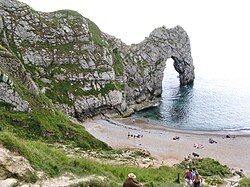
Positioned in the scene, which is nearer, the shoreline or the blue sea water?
the shoreline

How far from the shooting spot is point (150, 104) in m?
107

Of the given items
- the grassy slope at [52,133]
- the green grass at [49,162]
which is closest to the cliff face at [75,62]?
the grassy slope at [52,133]

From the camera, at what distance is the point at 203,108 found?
103 metres

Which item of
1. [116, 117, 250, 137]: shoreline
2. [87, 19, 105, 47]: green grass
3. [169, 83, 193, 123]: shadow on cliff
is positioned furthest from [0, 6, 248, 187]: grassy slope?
[87, 19, 105, 47]: green grass

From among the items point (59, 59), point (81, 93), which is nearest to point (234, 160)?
point (81, 93)

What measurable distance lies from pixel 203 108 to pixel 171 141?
40.1 meters

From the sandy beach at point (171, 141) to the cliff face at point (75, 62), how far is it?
924 cm

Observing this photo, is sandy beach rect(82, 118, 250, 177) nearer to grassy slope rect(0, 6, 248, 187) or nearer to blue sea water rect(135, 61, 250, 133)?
blue sea water rect(135, 61, 250, 133)

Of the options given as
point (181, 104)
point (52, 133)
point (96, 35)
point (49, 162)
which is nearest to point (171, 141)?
point (52, 133)

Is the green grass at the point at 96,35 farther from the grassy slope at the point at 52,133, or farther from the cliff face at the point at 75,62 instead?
the grassy slope at the point at 52,133

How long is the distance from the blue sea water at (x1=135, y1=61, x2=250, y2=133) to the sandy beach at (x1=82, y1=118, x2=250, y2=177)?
7.15 meters

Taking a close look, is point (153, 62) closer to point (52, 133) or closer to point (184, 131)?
point (184, 131)

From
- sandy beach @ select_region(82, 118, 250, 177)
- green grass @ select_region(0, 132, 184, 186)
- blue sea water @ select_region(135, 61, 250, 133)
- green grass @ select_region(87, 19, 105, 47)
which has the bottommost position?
sandy beach @ select_region(82, 118, 250, 177)

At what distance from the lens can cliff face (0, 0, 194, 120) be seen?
78875mm
